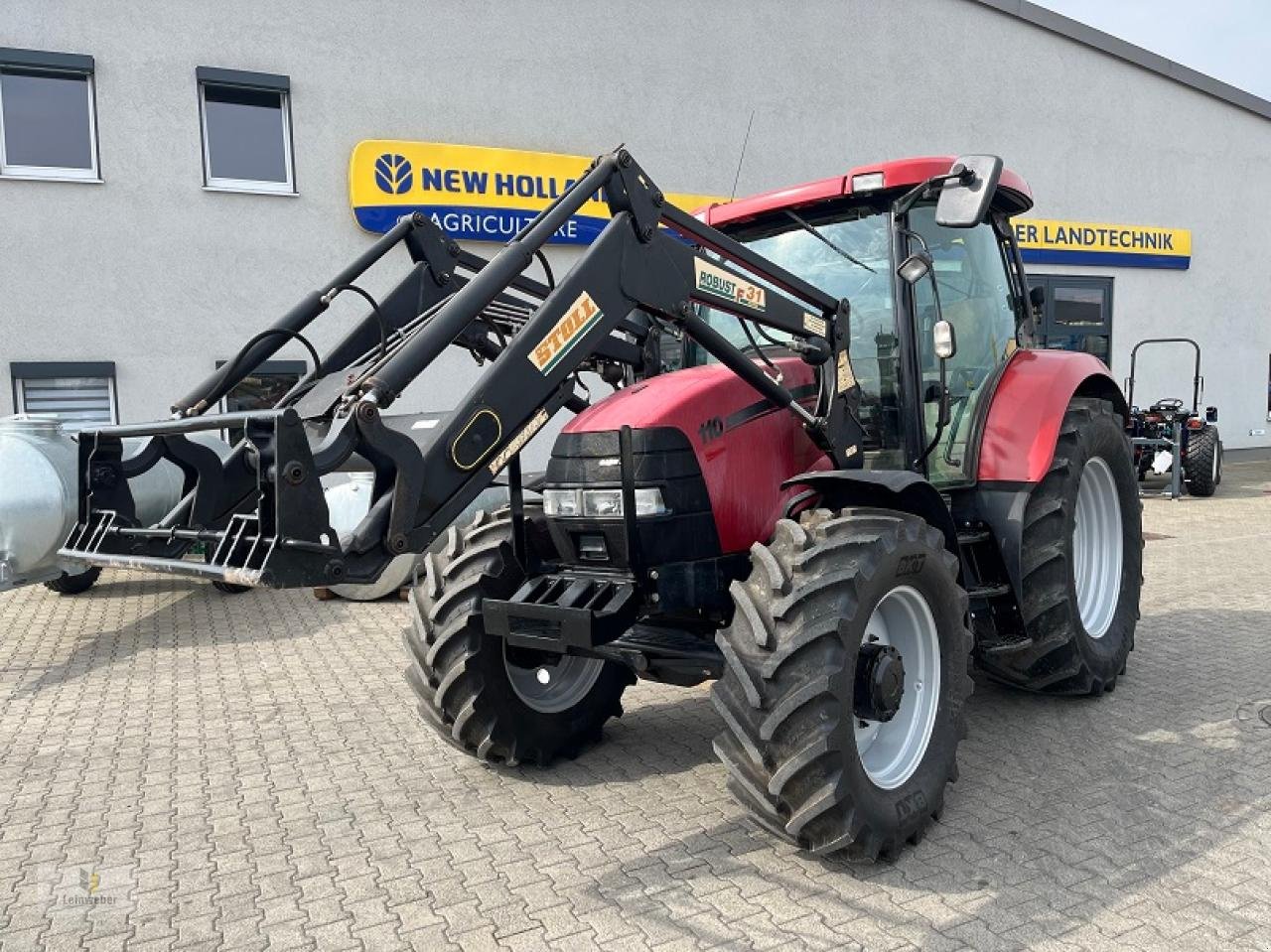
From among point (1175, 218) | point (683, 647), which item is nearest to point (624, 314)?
point (683, 647)

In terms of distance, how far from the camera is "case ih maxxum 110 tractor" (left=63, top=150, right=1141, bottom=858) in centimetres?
308

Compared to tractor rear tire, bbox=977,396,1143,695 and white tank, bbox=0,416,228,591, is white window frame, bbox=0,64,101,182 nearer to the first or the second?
white tank, bbox=0,416,228,591

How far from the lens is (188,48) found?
1028 cm

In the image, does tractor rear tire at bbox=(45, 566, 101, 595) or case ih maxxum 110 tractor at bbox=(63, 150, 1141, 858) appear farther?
tractor rear tire at bbox=(45, 566, 101, 595)

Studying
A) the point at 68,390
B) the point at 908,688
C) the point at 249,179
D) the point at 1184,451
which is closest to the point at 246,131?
the point at 249,179

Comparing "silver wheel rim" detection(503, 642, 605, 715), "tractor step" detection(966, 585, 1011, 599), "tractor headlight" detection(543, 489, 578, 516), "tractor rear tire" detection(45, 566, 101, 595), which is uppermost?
"tractor headlight" detection(543, 489, 578, 516)

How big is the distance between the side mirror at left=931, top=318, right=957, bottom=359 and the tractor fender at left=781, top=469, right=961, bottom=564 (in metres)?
0.72

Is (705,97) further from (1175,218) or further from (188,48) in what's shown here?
(1175,218)

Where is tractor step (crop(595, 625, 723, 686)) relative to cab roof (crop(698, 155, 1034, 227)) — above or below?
below

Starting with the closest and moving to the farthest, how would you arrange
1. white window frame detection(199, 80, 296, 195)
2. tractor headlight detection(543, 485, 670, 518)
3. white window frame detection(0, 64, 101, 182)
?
tractor headlight detection(543, 485, 670, 518)
white window frame detection(0, 64, 101, 182)
white window frame detection(199, 80, 296, 195)

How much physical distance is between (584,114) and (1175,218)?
11499 mm

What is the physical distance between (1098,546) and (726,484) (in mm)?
2703

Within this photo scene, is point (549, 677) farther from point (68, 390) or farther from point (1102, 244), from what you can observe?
point (1102, 244)

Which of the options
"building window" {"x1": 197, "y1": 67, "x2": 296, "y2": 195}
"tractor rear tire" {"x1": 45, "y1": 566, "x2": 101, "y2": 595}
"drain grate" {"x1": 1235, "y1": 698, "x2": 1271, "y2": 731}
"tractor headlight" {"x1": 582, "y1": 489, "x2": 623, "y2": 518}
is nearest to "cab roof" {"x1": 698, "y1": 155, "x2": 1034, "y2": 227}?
"tractor headlight" {"x1": 582, "y1": 489, "x2": 623, "y2": 518}
